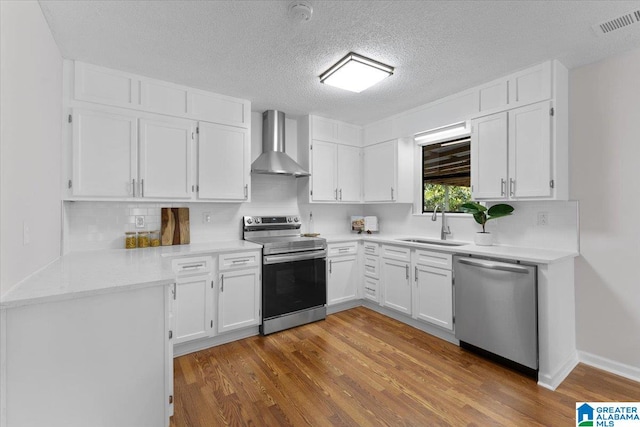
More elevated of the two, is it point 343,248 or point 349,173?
point 349,173

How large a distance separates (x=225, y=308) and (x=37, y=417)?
165 centimetres

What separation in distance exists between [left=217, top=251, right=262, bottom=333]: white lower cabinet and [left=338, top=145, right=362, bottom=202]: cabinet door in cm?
169

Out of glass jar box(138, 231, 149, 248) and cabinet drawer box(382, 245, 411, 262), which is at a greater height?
glass jar box(138, 231, 149, 248)

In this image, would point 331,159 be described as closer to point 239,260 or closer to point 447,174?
point 447,174

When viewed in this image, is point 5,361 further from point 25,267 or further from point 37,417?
point 25,267

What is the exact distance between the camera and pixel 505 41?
2180 millimetres

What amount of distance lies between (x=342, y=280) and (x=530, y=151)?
2.41 meters

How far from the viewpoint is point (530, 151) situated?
2.58m

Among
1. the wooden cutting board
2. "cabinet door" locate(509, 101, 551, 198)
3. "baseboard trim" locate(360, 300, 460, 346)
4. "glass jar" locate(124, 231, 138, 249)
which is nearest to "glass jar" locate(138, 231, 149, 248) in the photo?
"glass jar" locate(124, 231, 138, 249)

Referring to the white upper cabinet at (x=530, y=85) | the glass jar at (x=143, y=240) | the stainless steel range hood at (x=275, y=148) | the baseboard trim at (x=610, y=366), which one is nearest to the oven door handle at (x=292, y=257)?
the stainless steel range hood at (x=275, y=148)

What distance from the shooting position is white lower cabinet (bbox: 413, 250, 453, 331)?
2918 mm

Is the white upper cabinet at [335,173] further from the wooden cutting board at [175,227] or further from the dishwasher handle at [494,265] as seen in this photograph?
the dishwasher handle at [494,265]

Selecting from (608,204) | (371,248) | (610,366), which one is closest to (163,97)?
Answer: (371,248)

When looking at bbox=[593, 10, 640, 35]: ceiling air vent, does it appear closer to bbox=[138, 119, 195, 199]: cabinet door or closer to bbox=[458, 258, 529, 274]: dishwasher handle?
bbox=[458, 258, 529, 274]: dishwasher handle
